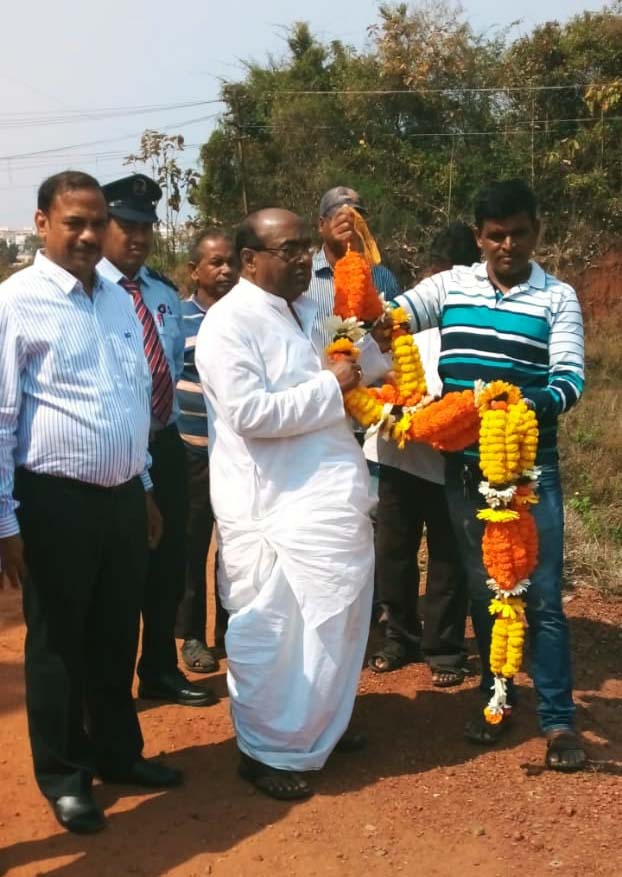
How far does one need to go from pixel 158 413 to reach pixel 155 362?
0.76 ft

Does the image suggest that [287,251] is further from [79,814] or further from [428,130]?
[428,130]

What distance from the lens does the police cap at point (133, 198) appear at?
4.44 meters

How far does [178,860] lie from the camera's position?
136 inches

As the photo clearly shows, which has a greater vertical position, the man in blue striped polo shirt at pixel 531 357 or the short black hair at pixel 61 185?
the short black hair at pixel 61 185

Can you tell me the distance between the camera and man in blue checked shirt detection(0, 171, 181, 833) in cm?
341

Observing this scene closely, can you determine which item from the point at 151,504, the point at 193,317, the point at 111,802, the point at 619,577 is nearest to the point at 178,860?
the point at 111,802

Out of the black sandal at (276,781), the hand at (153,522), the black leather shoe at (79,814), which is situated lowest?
the black sandal at (276,781)

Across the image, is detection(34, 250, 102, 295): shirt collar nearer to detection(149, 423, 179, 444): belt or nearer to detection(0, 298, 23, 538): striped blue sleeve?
detection(0, 298, 23, 538): striped blue sleeve

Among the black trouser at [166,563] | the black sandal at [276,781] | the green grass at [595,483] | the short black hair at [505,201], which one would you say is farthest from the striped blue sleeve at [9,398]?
the green grass at [595,483]

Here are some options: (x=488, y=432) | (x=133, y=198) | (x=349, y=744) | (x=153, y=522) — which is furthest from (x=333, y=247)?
(x=349, y=744)

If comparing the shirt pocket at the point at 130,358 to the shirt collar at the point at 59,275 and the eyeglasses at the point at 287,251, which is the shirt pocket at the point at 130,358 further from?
the eyeglasses at the point at 287,251

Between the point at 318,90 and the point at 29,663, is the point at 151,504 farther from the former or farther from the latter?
the point at 318,90

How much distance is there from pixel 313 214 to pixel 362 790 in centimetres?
1805

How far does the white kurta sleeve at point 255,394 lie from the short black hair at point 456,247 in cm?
160
